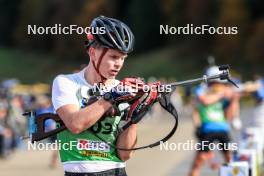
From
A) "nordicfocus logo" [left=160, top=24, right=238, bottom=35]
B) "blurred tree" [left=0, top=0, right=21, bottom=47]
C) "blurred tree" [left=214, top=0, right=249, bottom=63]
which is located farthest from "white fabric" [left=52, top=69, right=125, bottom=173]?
"blurred tree" [left=0, top=0, right=21, bottom=47]

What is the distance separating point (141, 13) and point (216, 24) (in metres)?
13.1

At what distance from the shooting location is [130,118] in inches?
170

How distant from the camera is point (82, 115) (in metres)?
4.14

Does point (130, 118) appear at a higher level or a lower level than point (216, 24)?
lower

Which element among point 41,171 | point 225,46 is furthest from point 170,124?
point 225,46

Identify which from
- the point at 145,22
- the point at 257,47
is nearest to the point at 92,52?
the point at 257,47

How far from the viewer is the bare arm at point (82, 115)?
411 cm

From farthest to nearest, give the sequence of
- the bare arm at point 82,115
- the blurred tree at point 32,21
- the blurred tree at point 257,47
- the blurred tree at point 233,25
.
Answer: the blurred tree at point 32,21, the blurred tree at point 233,25, the blurred tree at point 257,47, the bare arm at point 82,115

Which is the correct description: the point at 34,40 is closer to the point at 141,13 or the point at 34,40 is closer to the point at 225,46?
the point at 141,13

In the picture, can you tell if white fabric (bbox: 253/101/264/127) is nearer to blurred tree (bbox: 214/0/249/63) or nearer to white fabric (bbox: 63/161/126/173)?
white fabric (bbox: 63/161/126/173)

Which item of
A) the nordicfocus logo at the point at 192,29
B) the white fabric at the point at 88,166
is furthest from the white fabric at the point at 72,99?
the nordicfocus logo at the point at 192,29

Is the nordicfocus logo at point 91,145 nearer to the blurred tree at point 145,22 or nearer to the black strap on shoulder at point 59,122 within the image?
the black strap on shoulder at point 59,122

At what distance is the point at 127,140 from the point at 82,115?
347 mm

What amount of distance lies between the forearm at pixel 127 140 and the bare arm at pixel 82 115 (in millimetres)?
287
